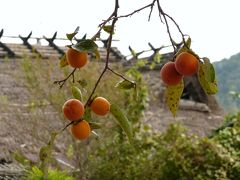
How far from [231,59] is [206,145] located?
24.1 ft

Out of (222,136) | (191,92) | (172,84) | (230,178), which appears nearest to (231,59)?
(191,92)

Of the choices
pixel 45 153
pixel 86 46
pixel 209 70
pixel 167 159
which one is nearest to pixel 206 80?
pixel 209 70

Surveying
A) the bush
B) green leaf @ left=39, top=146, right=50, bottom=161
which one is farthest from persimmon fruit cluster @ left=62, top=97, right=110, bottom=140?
the bush

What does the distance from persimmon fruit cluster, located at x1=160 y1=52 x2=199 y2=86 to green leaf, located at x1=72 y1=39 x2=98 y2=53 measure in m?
0.09

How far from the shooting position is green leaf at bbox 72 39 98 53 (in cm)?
80

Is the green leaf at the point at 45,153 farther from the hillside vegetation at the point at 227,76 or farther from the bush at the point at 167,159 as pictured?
the hillside vegetation at the point at 227,76

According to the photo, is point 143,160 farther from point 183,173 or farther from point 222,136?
point 222,136

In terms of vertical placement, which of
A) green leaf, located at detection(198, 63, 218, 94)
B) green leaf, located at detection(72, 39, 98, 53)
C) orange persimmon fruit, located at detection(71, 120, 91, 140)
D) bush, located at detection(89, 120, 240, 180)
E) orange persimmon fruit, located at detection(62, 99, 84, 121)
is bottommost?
bush, located at detection(89, 120, 240, 180)

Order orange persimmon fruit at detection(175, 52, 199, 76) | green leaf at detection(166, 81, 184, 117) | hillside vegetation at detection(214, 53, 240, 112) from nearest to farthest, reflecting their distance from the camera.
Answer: orange persimmon fruit at detection(175, 52, 199, 76) < green leaf at detection(166, 81, 184, 117) < hillside vegetation at detection(214, 53, 240, 112)

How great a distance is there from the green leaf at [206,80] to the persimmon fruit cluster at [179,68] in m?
0.01

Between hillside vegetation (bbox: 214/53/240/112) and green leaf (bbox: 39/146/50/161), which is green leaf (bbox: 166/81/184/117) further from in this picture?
hillside vegetation (bbox: 214/53/240/112)

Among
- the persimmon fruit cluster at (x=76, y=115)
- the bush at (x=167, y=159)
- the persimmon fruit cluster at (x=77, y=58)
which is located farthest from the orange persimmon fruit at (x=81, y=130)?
the bush at (x=167, y=159)

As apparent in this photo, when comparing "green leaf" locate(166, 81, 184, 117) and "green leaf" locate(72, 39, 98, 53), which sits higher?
"green leaf" locate(72, 39, 98, 53)

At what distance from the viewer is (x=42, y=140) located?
5.95 m
